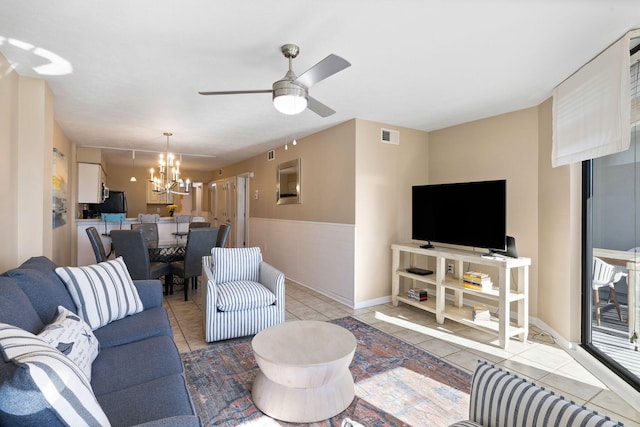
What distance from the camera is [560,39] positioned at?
219cm

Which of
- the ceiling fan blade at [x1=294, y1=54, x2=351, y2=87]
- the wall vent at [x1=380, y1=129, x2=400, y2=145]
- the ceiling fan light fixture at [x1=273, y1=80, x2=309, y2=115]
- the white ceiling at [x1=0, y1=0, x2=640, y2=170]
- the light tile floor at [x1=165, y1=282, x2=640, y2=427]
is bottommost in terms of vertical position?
the light tile floor at [x1=165, y1=282, x2=640, y2=427]

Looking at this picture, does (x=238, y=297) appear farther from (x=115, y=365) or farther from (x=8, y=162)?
(x=8, y=162)

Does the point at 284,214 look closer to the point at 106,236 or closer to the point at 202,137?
the point at 202,137

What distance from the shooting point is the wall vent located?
4.39 metres

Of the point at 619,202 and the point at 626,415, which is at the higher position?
the point at 619,202

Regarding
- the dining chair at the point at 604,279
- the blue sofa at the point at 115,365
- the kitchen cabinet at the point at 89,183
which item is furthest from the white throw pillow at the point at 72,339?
the kitchen cabinet at the point at 89,183

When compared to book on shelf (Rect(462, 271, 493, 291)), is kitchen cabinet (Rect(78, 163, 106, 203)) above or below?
above

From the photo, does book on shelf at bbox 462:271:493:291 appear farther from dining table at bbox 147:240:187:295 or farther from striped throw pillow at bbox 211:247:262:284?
dining table at bbox 147:240:187:295

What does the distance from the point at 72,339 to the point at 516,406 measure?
1.95 m

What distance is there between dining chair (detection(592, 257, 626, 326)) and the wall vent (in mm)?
2603

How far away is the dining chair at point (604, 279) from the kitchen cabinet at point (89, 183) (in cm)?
775

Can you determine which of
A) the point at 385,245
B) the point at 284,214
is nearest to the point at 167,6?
the point at 385,245

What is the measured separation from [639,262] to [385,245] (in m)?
2.55

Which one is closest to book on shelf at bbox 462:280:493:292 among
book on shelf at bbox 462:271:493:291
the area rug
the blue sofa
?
book on shelf at bbox 462:271:493:291
